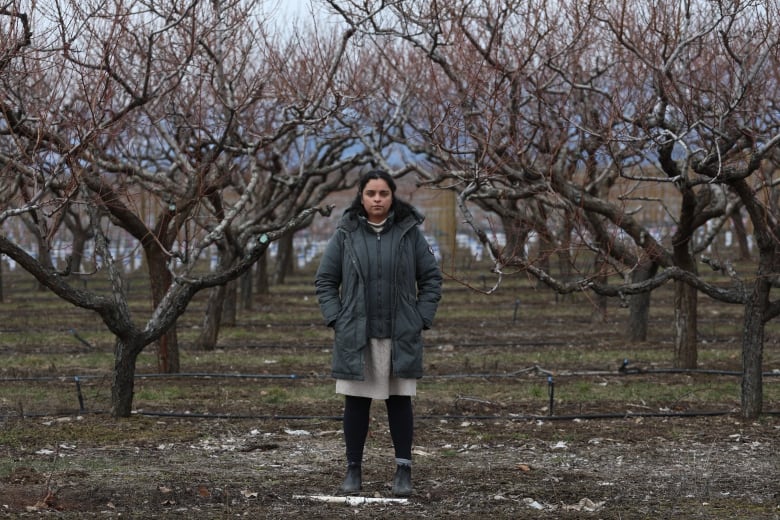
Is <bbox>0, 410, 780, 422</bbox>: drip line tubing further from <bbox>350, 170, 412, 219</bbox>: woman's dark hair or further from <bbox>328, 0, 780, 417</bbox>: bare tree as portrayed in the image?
<bbox>350, 170, 412, 219</bbox>: woman's dark hair

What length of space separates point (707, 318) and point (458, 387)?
913 centimetres

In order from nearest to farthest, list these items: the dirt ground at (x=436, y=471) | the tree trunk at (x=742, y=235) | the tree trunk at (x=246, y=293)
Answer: the dirt ground at (x=436, y=471) < the tree trunk at (x=246, y=293) < the tree trunk at (x=742, y=235)

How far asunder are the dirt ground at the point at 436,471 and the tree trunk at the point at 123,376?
18cm

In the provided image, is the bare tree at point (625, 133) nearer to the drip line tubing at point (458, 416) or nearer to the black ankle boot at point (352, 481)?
the drip line tubing at point (458, 416)

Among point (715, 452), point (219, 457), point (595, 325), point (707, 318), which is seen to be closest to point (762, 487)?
point (715, 452)

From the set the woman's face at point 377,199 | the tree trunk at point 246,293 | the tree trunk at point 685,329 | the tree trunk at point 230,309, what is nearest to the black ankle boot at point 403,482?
the woman's face at point 377,199

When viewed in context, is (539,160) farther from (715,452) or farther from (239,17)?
(715,452)

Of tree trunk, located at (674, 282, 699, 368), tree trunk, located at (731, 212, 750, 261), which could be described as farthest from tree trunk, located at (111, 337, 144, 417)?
tree trunk, located at (731, 212, 750, 261)

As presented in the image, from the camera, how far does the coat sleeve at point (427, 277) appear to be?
19.0 feet

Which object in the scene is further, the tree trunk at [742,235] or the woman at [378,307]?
the tree trunk at [742,235]

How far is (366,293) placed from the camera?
5.71 meters

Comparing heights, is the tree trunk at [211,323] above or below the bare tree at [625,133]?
below

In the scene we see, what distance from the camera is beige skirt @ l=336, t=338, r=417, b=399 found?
568cm

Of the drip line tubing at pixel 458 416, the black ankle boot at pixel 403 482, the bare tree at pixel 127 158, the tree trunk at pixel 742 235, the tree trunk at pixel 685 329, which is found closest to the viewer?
the black ankle boot at pixel 403 482
